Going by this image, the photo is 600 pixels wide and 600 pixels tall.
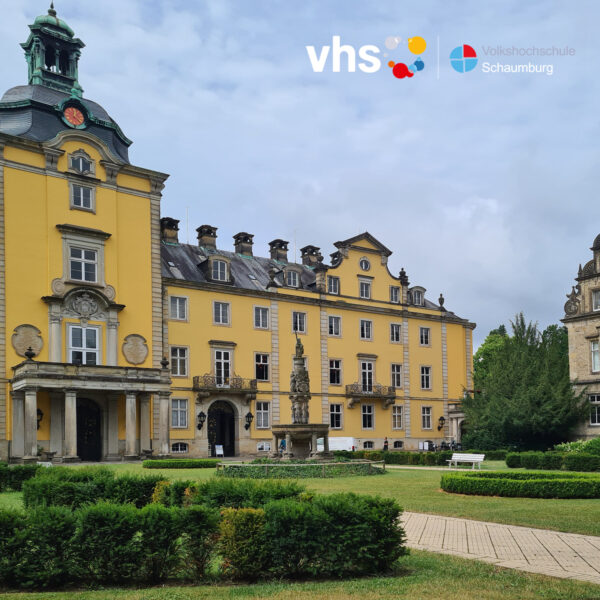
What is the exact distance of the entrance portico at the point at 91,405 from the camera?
34.1 m

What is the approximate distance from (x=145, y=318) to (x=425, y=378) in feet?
78.7

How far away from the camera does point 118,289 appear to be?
40.0 m

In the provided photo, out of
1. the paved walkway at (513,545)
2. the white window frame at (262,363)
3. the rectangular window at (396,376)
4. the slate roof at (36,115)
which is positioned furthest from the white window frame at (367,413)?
the paved walkway at (513,545)

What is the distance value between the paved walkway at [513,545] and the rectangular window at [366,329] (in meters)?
38.1

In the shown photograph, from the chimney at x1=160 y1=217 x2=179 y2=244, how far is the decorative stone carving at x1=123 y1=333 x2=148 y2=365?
910 centimetres

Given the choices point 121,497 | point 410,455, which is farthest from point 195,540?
point 410,455

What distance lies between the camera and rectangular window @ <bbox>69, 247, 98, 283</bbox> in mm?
38500

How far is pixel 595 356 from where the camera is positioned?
44.1 m

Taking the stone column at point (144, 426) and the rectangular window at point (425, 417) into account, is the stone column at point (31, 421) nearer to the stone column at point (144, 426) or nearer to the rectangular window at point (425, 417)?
the stone column at point (144, 426)

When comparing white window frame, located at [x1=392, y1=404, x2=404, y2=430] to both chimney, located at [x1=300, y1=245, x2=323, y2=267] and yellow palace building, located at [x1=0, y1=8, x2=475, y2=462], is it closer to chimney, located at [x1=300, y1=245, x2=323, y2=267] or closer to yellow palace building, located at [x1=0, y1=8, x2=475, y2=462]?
yellow palace building, located at [x1=0, y1=8, x2=475, y2=462]

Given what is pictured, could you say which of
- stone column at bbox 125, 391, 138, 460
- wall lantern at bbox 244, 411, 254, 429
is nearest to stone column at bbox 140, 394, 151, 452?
stone column at bbox 125, 391, 138, 460

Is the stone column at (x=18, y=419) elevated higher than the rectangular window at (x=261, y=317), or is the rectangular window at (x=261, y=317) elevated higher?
the rectangular window at (x=261, y=317)

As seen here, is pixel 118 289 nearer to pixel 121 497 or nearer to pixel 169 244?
pixel 169 244

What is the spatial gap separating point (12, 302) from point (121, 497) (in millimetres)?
24449
